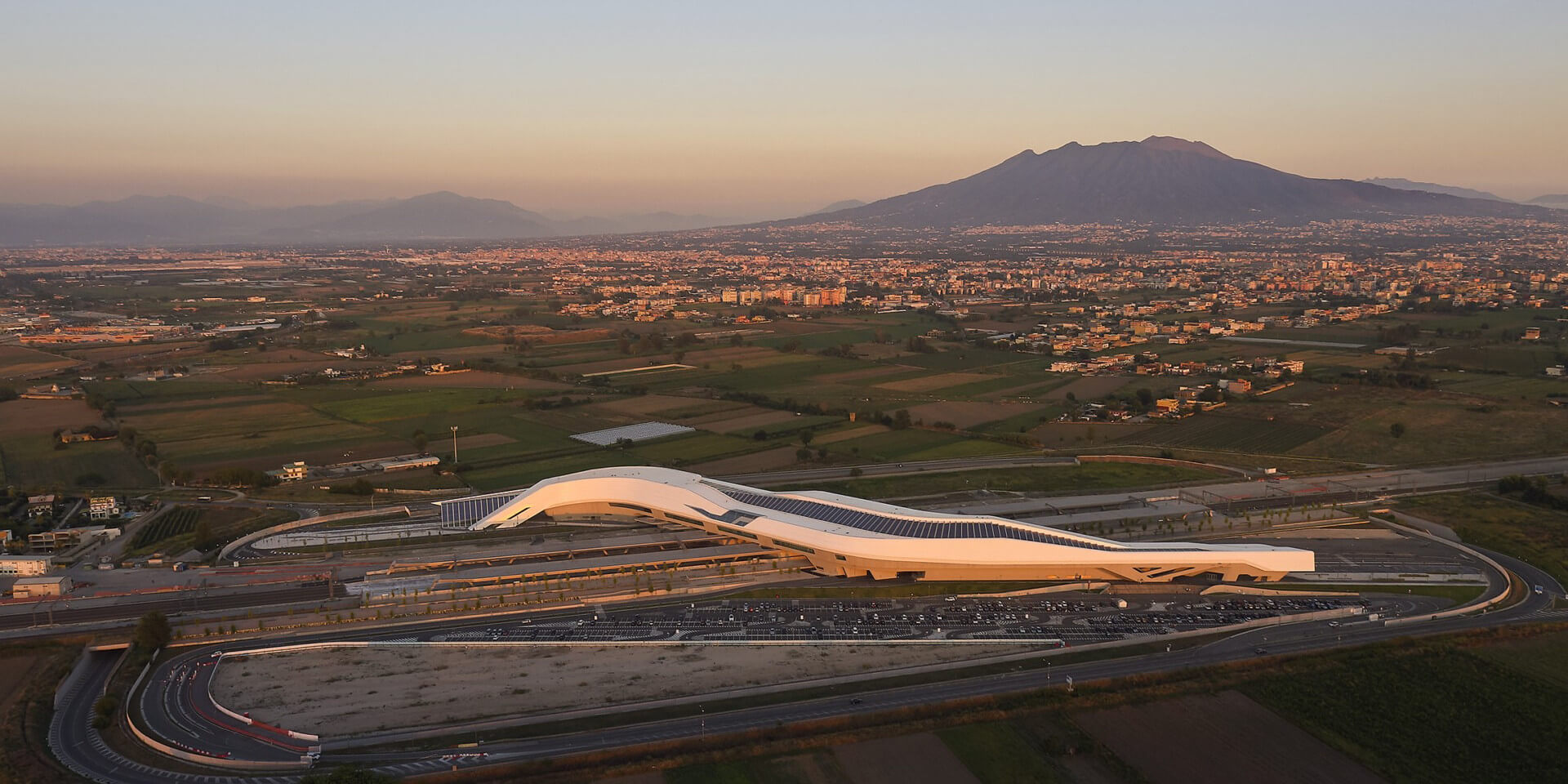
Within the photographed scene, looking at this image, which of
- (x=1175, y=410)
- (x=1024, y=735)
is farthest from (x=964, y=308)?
(x=1024, y=735)

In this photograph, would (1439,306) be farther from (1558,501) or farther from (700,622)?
(700,622)

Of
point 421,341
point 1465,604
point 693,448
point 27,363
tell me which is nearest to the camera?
point 1465,604

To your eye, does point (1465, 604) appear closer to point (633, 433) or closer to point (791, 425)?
point (791, 425)

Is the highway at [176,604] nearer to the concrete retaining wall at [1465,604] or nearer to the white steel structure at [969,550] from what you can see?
the white steel structure at [969,550]

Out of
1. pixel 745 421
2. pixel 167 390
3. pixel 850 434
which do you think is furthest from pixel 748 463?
pixel 167 390

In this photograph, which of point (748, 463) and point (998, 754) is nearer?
point (998, 754)

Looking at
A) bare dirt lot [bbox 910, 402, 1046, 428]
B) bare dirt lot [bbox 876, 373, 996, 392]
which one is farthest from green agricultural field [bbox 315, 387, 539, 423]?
bare dirt lot [bbox 910, 402, 1046, 428]

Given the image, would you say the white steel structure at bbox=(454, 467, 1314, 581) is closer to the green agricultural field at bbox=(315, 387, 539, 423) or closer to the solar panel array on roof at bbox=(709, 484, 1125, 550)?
the solar panel array on roof at bbox=(709, 484, 1125, 550)
